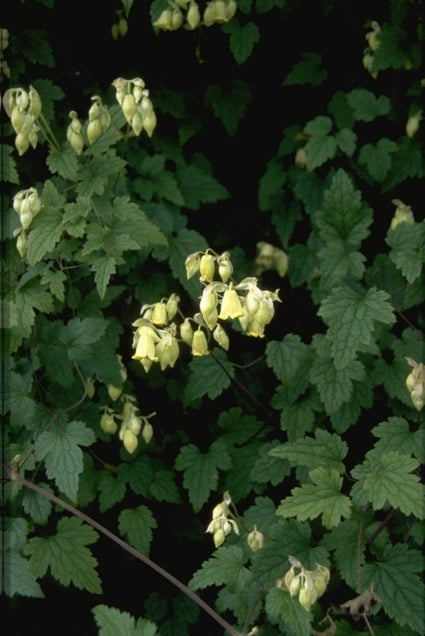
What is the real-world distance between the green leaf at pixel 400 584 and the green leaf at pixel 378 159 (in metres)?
1.49

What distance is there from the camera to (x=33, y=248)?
2.52 meters

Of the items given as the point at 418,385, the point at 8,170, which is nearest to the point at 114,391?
the point at 8,170

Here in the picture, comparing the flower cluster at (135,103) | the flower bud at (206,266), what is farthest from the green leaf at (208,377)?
the flower cluster at (135,103)

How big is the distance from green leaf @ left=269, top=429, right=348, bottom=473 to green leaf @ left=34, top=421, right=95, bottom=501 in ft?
2.03

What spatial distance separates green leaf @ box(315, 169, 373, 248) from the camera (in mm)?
2793

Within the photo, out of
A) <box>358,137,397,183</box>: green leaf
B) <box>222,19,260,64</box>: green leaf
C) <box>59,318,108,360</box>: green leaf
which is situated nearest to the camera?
<box>59,318,108,360</box>: green leaf

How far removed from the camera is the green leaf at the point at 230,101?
3447 mm

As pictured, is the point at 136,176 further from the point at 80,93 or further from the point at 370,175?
the point at 370,175

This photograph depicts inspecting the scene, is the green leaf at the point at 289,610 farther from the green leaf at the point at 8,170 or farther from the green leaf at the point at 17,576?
the green leaf at the point at 8,170

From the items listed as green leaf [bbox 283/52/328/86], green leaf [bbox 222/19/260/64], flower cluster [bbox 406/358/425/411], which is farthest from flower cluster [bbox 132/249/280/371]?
green leaf [bbox 283/52/328/86]

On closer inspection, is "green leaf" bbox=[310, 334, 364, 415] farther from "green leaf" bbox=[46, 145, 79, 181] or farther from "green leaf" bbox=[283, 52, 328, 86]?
"green leaf" bbox=[283, 52, 328, 86]

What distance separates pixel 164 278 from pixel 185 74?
2.89ft

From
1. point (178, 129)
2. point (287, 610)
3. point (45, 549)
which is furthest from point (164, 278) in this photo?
point (287, 610)

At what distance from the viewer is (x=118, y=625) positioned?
239 centimetres
